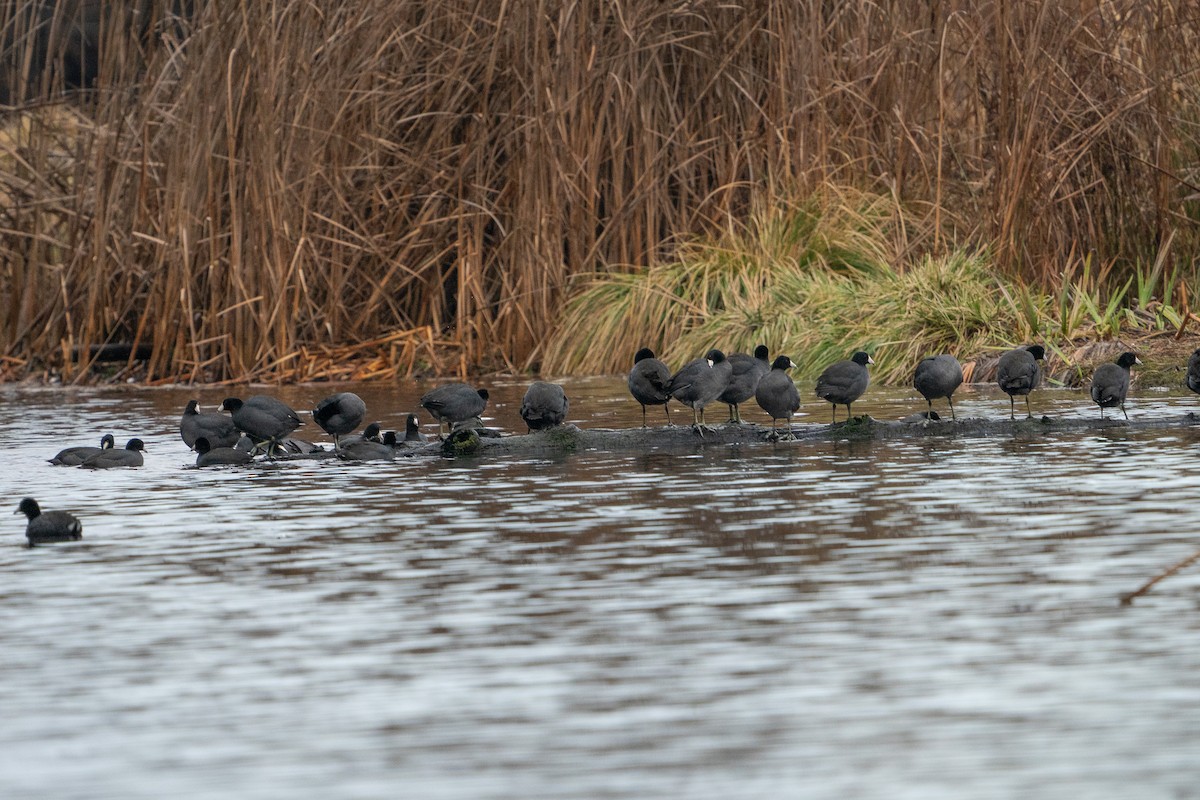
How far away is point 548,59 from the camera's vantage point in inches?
767

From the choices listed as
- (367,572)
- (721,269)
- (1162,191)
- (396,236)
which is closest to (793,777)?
(367,572)

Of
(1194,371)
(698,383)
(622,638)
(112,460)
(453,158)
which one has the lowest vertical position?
(622,638)

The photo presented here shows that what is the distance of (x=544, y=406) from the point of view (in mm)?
12484

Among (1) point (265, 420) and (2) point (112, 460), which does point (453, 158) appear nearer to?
(1) point (265, 420)

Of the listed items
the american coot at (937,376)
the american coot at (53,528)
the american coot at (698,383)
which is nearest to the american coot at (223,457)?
the american coot at (698,383)

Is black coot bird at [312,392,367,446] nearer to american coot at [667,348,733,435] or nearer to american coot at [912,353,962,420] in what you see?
american coot at [667,348,733,435]

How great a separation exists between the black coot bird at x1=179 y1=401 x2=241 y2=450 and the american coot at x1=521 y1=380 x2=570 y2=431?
1.85 m

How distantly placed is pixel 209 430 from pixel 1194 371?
620cm

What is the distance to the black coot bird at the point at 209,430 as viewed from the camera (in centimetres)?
1292

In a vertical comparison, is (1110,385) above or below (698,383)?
below

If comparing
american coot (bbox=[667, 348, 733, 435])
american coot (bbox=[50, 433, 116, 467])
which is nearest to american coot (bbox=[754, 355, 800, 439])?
american coot (bbox=[667, 348, 733, 435])

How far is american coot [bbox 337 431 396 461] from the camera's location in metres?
12.2

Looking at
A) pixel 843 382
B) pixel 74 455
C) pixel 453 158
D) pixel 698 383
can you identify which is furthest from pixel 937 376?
pixel 453 158

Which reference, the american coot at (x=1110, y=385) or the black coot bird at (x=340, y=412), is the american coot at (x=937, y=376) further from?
the black coot bird at (x=340, y=412)
